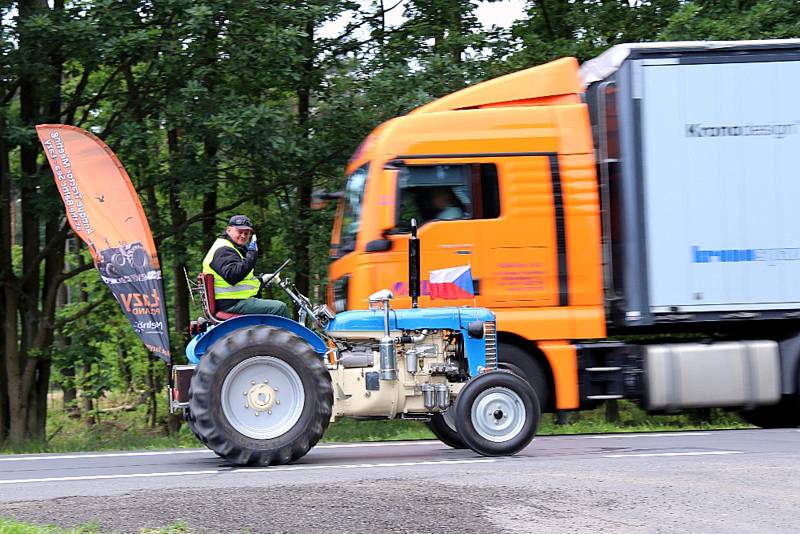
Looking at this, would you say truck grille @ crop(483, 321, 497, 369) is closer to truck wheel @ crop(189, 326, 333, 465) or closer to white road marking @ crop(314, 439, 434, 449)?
truck wheel @ crop(189, 326, 333, 465)

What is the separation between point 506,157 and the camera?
1181 cm

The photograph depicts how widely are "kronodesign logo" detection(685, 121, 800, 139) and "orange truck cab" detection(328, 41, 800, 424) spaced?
30 centimetres

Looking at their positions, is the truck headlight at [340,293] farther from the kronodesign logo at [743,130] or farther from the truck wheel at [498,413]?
the kronodesign logo at [743,130]

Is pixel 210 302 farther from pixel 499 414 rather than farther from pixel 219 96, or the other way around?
pixel 219 96

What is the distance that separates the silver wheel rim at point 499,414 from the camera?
388 inches

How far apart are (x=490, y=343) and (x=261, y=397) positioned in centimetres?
215

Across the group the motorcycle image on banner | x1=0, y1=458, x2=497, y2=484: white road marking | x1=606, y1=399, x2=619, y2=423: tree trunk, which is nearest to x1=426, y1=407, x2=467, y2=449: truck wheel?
x1=0, y1=458, x2=497, y2=484: white road marking

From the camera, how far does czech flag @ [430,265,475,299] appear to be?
10.9 meters

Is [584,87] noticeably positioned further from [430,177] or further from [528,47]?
[528,47]

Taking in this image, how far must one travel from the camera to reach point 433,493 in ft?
23.9

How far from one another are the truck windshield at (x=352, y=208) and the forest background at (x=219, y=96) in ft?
11.7

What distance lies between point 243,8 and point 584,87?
5677 millimetres

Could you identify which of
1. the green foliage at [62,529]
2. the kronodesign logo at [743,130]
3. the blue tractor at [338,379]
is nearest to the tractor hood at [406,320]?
the blue tractor at [338,379]

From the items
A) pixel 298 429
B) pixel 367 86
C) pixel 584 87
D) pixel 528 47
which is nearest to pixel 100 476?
pixel 298 429
